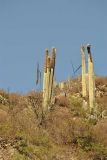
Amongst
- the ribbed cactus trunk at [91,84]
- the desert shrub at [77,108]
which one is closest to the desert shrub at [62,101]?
the desert shrub at [77,108]

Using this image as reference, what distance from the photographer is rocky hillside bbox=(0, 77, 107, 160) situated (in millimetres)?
15281

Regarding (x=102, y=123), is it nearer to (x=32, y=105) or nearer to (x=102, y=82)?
(x=32, y=105)

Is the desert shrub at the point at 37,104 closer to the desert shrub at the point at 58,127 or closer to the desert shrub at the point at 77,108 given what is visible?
the desert shrub at the point at 58,127

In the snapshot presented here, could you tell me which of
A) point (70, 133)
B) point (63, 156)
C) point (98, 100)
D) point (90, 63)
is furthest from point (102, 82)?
point (63, 156)

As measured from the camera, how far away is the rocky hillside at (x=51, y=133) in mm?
15281

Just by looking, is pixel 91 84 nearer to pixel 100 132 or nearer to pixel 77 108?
pixel 77 108

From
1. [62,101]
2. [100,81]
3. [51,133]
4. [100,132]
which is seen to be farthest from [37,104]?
[100,81]

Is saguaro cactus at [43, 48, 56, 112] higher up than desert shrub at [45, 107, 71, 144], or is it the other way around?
saguaro cactus at [43, 48, 56, 112]

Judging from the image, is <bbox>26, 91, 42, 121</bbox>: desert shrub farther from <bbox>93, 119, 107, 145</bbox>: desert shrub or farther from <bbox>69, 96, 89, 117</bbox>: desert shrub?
<bbox>93, 119, 107, 145</bbox>: desert shrub

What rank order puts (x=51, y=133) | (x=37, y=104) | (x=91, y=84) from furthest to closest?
(x=91, y=84)
(x=37, y=104)
(x=51, y=133)

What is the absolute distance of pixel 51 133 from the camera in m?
17.5

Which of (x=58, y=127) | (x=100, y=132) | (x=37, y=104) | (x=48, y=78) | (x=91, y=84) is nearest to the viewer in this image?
(x=58, y=127)

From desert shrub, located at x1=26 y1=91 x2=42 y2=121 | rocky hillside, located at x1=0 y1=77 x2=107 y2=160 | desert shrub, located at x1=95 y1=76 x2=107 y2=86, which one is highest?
desert shrub, located at x1=95 y1=76 x2=107 y2=86

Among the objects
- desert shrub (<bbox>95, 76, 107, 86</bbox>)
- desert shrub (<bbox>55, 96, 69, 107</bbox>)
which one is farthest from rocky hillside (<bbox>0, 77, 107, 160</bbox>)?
desert shrub (<bbox>95, 76, 107, 86</bbox>)
